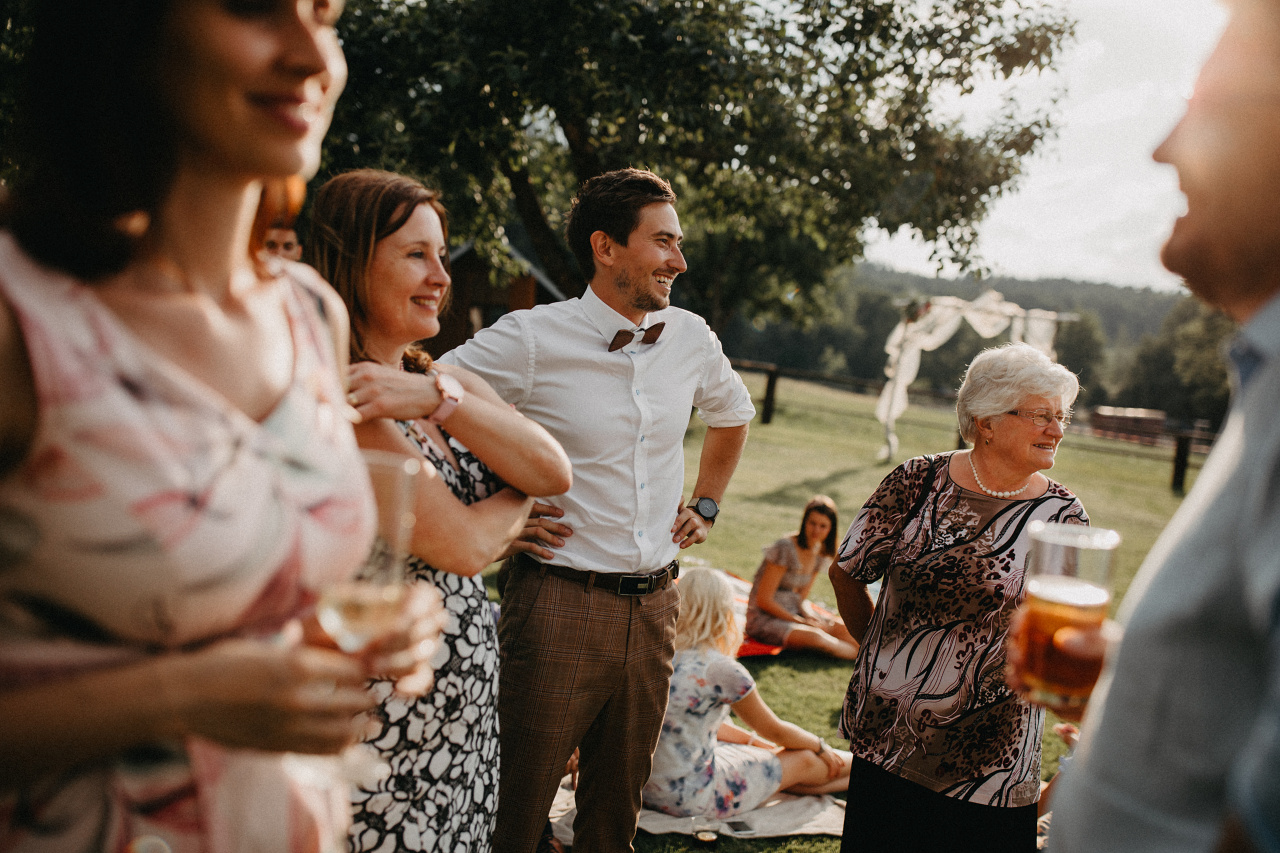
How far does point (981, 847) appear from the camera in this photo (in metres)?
2.62

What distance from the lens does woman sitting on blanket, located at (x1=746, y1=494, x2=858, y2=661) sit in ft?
20.2

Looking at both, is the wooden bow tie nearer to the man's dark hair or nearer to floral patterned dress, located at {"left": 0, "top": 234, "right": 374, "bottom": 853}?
the man's dark hair

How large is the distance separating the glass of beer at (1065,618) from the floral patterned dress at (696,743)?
2.65 m

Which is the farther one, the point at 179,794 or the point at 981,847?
the point at 981,847

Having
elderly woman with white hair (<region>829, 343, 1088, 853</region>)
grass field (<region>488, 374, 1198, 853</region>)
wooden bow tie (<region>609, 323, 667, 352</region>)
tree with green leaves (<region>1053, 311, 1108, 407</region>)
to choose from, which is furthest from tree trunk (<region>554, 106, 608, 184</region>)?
tree with green leaves (<region>1053, 311, 1108, 407</region>)

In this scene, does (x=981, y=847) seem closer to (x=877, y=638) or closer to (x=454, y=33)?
(x=877, y=638)

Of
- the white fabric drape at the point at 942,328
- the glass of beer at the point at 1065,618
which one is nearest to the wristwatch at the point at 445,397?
the glass of beer at the point at 1065,618

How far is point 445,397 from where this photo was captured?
1896mm

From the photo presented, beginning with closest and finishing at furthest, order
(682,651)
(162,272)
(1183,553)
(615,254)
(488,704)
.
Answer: (1183,553) → (162,272) → (488,704) → (615,254) → (682,651)

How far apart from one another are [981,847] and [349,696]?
94.2 inches

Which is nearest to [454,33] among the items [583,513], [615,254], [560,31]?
[560,31]

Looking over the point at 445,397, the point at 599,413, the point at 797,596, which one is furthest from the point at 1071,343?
the point at 445,397

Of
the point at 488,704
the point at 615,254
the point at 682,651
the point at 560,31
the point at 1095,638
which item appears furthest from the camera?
the point at 560,31

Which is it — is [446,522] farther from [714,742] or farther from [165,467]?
[714,742]
